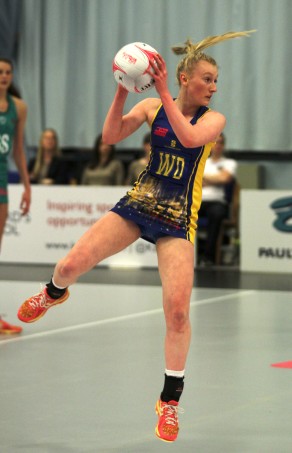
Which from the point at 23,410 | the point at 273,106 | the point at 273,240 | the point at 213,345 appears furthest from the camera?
the point at 273,106

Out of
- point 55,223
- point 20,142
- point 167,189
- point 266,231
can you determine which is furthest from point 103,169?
point 167,189

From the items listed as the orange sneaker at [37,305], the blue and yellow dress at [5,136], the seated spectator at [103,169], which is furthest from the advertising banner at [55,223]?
the orange sneaker at [37,305]

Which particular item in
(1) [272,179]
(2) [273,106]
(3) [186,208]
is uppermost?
(3) [186,208]

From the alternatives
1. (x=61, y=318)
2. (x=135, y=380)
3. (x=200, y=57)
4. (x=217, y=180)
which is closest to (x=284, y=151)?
(x=217, y=180)

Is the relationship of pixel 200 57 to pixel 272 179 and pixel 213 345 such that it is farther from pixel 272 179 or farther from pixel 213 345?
pixel 272 179

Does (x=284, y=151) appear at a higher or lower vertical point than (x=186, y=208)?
lower

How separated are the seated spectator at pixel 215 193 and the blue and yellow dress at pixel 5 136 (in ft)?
16.4

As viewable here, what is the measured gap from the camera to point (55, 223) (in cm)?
1271

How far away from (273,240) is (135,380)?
5.97 meters

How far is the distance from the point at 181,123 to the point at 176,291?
74 centimetres

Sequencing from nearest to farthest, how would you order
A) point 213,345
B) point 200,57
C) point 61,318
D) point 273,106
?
point 200,57
point 213,345
point 61,318
point 273,106

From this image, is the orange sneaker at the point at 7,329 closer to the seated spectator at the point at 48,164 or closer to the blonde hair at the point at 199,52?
the blonde hair at the point at 199,52

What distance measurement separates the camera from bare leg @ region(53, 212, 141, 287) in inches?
197

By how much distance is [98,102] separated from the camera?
15727 mm
